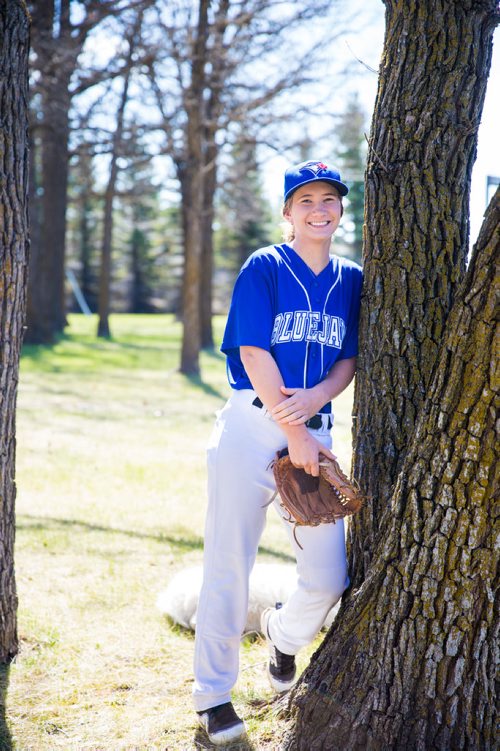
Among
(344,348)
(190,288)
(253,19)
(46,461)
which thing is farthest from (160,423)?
(253,19)

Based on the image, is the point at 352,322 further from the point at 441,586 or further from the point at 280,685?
the point at 280,685

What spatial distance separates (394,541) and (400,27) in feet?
5.98

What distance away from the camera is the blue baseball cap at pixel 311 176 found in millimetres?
2895

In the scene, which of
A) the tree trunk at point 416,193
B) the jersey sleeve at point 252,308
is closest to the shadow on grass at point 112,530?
the tree trunk at point 416,193

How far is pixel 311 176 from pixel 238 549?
1403 millimetres

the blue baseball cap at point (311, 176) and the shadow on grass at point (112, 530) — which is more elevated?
the blue baseball cap at point (311, 176)

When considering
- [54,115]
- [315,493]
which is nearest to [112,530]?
[315,493]

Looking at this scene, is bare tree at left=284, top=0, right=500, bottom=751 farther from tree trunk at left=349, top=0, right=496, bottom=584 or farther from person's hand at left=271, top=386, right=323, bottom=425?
person's hand at left=271, top=386, right=323, bottom=425

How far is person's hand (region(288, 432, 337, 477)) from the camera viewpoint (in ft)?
8.96

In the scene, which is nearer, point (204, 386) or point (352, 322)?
point (352, 322)

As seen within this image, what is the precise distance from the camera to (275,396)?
2729mm

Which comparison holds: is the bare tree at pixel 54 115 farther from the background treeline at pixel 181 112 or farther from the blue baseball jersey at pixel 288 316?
the blue baseball jersey at pixel 288 316

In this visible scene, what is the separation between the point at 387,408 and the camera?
9.60 feet

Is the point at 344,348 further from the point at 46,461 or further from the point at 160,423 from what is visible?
the point at 160,423
